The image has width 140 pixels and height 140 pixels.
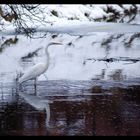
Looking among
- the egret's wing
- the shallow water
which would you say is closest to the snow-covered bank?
the shallow water

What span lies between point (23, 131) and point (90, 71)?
7.69ft

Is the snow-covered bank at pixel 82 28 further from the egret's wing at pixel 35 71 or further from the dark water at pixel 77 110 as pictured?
the dark water at pixel 77 110

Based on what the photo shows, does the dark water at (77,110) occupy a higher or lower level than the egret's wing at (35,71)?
lower

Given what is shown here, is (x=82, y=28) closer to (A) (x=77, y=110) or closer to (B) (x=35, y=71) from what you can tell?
(B) (x=35, y=71)

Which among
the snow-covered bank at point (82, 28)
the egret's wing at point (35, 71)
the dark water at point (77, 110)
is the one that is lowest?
the dark water at point (77, 110)

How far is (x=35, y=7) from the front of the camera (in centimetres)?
480

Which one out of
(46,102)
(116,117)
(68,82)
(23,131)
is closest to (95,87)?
(68,82)

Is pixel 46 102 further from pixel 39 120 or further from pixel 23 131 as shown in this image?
pixel 23 131

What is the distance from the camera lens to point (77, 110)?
420cm

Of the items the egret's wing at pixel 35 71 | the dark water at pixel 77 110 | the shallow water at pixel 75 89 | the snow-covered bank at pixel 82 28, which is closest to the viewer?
the dark water at pixel 77 110

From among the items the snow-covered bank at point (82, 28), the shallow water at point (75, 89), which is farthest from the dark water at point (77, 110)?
the snow-covered bank at point (82, 28)

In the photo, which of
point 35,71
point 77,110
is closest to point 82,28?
point 35,71

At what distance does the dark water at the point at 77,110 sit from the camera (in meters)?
3.73

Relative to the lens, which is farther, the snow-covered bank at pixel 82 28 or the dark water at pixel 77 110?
the snow-covered bank at pixel 82 28
